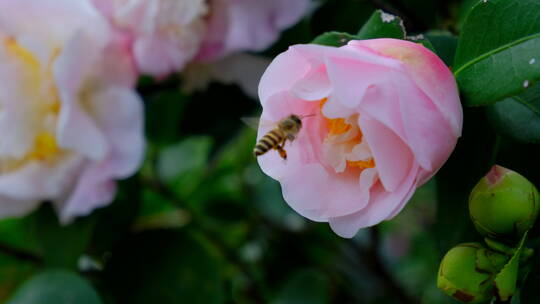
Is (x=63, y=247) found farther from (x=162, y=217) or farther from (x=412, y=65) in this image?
(x=412, y=65)

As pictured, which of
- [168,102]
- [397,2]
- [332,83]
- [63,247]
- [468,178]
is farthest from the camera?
Result: [168,102]

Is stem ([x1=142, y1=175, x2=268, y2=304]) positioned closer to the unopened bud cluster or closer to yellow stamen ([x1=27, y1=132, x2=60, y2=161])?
yellow stamen ([x1=27, y1=132, x2=60, y2=161])

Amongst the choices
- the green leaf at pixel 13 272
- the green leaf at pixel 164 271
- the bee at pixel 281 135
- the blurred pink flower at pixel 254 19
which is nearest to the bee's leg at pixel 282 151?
the bee at pixel 281 135

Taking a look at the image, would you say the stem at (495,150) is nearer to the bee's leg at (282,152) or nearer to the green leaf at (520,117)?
the green leaf at (520,117)

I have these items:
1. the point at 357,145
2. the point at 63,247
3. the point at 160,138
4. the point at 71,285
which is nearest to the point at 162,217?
the point at 160,138

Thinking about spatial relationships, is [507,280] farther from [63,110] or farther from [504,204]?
[63,110]

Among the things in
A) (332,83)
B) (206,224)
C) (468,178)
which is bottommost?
(206,224)

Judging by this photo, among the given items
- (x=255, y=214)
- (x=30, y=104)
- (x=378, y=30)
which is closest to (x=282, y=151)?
(x=378, y=30)

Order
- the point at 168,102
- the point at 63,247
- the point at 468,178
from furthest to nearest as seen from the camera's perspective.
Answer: the point at 168,102
the point at 63,247
the point at 468,178
